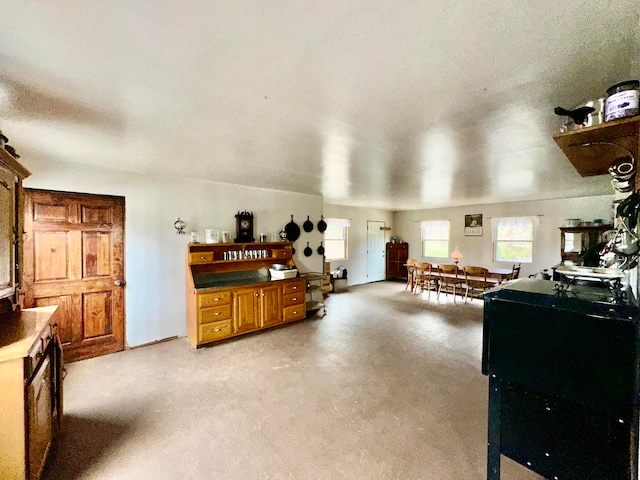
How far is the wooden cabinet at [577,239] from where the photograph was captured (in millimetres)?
5223

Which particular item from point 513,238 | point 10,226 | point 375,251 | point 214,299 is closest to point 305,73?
point 10,226

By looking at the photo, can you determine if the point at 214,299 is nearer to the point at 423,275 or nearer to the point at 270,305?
the point at 270,305

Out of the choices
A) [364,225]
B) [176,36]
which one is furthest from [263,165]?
[364,225]

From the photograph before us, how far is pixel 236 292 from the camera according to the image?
393 cm

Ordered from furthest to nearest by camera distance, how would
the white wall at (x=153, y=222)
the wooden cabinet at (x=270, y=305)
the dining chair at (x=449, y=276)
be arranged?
the dining chair at (x=449, y=276), the wooden cabinet at (x=270, y=305), the white wall at (x=153, y=222)

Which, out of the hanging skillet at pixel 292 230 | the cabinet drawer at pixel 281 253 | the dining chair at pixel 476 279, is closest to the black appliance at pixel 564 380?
the cabinet drawer at pixel 281 253

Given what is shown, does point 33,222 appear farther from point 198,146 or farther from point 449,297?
point 449,297

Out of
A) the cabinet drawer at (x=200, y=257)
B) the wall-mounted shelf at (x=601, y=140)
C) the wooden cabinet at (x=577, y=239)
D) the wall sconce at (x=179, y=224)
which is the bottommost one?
the cabinet drawer at (x=200, y=257)

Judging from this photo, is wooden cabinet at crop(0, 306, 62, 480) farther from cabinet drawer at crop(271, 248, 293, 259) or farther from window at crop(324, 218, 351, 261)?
window at crop(324, 218, 351, 261)

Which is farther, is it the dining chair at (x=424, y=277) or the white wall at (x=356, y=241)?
the white wall at (x=356, y=241)

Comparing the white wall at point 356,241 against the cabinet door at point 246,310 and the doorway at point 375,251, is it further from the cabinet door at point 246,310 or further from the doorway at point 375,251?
the cabinet door at point 246,310

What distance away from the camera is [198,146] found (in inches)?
104

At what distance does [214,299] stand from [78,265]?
5.33 feet

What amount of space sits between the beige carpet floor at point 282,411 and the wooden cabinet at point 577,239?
131 inches
